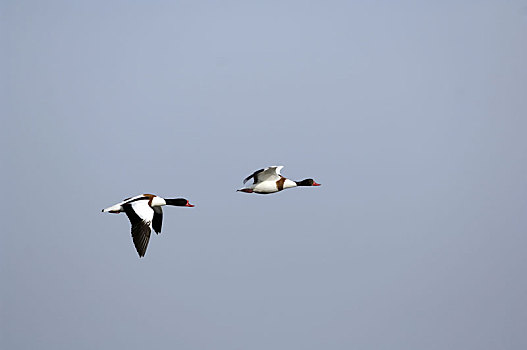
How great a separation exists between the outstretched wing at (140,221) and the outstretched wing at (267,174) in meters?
3.79

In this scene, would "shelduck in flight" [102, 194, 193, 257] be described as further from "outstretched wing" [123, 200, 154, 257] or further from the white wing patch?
the white wing patch

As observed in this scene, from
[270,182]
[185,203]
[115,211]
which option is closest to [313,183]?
[270,182]

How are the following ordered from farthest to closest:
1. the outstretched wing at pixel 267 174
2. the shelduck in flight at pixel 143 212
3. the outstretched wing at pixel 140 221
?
the outstretched wing at pixel 267 174 → the shelduck in flight at pixel 143 212 → the outstretched wing at pixel 140 221

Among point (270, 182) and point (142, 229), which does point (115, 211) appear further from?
point (270, 182)

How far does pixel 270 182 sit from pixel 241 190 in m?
1.06

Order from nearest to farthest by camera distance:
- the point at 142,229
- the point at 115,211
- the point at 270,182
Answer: the point at 142,229 → the point at 115,211 → the point at 270,182

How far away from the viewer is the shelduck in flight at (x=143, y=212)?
2736 cm

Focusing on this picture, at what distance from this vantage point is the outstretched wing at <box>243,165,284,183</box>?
31.4 m

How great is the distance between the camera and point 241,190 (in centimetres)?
3212

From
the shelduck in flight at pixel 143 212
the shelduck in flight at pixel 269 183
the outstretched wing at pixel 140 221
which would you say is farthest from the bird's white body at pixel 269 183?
the outstretched wing at pixel 140 221

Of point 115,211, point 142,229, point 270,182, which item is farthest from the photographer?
point 270,182

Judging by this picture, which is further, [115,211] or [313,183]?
[313,183]

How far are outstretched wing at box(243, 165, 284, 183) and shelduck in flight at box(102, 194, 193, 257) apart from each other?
2494 millimetres

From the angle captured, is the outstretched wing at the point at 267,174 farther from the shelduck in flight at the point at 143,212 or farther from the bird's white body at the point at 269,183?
the shelduck in flight at the point at 143,212
